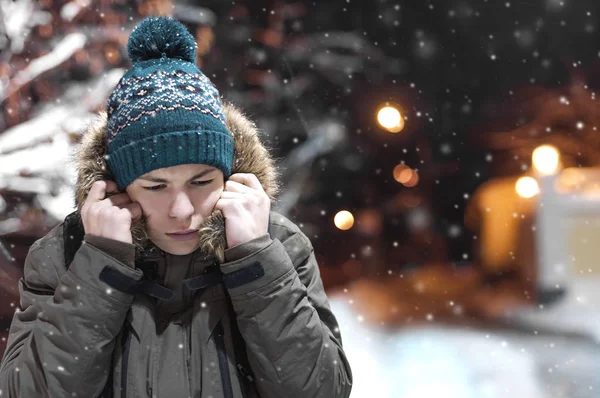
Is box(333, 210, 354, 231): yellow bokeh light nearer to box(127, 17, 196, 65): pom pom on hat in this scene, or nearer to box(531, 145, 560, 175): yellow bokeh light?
box(531, 145, 560, 175): yellow bokeh light

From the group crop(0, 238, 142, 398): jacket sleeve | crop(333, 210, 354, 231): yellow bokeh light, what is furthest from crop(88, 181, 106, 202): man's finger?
crop(333, 210, 354, 231): yellow bokeh light

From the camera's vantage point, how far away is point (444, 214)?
13.5ft

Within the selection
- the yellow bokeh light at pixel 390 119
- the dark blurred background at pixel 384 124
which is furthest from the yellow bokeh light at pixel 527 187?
the yellow bokeh light at pixel 390 119

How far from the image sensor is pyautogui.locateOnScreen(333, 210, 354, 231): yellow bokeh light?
3463 millimetres

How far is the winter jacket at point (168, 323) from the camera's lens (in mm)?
1245

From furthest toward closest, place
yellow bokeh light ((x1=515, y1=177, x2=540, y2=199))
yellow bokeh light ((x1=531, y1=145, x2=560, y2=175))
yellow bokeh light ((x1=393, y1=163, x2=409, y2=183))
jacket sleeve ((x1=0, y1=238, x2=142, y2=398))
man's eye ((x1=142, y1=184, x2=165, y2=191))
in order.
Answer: yellow bokeh light ((x1=515, y1=177, x2=540, y2=199))
yellow bokeh light ((x1=531, y1=145, x2=560, y2=175))
yellow bokeh light ((x1=393, y1=163, x2=409, y2=183))
man's eye ((x1=142, y1=184, x2=165, y2=191))
jacket sleeve ((x1=0, y1=238, x2=142, y2=398))

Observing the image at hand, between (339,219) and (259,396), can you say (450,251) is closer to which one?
(339,219)

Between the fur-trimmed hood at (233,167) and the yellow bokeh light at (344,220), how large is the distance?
6.41ft

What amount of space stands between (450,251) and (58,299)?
10.9 feet

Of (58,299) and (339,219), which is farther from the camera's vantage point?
(339,219)

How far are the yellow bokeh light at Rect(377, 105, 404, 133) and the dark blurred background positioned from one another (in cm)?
2

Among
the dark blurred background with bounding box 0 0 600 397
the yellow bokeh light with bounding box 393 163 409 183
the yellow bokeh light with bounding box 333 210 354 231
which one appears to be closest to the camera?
the dark blurred background with bounding box 0 0 600 397

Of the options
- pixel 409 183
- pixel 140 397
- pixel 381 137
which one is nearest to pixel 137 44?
pixel 140 397

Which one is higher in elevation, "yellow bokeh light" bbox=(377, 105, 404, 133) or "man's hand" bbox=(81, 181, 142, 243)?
"man's hand" bbox=(81, 181, 142, 243)
